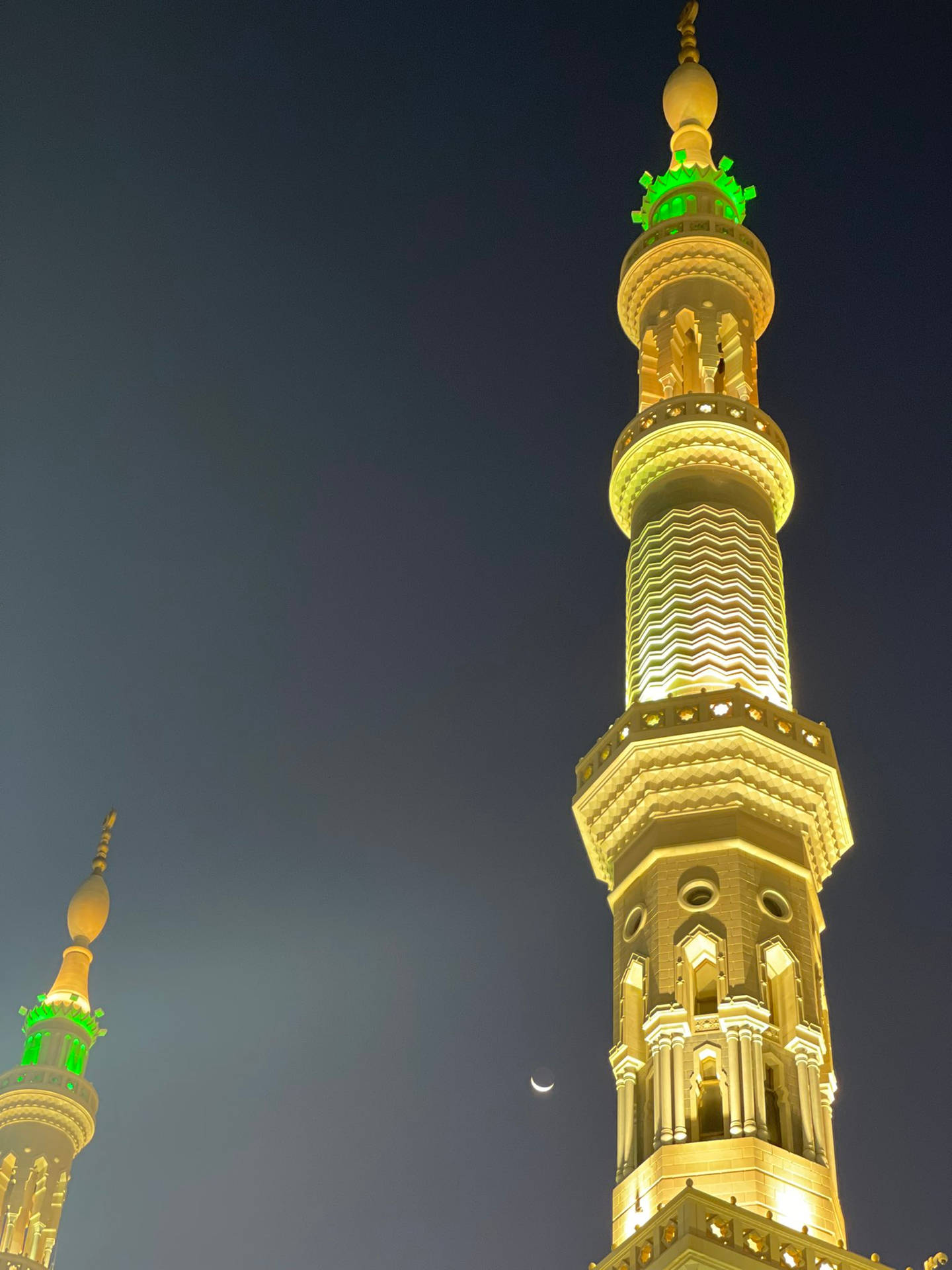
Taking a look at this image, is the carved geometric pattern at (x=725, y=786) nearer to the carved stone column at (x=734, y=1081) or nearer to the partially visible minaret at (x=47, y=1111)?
the carved stone column at (x=734, y=1081)

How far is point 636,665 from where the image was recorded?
3153 centimetres

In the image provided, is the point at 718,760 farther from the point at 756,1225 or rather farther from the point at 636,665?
the point at 756,1225

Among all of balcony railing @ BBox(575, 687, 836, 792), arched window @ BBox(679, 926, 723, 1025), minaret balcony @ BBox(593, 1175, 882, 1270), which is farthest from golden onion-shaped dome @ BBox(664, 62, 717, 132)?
minaret balcony @ BBox(593, 1175, 882, 1270)

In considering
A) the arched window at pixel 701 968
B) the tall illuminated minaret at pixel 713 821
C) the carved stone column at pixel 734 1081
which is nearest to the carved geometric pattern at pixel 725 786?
the tall illuminated minaret at pixel 713 821

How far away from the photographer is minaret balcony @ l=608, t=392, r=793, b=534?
33844 mm

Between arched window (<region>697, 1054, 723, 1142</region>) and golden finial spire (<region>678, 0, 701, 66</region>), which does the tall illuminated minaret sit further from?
golden finial spire (<region>678, 0, 701, 66</region>)

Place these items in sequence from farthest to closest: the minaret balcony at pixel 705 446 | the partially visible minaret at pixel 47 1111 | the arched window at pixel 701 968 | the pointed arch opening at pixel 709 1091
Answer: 1. the partially visible minaret at pixel 47 1111
2. the minaret balcony at pixel 705 446
3. the arched window at pixel 701 968
4. the pointed arch opening at pixel 709 1091

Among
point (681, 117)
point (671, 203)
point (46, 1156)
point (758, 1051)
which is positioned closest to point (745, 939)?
point (758, 1051)

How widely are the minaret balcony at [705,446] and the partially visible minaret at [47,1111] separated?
2584 centimetres

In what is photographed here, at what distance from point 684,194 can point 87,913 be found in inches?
1078

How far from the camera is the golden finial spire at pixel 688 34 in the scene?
4547cm

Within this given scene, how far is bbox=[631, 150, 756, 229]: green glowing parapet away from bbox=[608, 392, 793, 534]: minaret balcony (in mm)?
6734

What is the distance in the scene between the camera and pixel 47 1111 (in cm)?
5044

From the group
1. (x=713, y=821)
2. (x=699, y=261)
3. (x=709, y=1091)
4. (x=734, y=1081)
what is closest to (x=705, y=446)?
(x=699, y=261)
